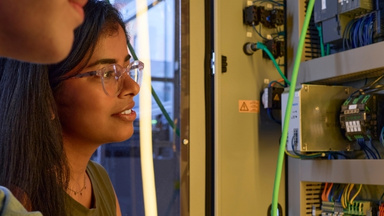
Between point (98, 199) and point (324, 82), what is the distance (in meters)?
1.07

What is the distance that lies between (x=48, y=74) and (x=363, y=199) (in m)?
1.34

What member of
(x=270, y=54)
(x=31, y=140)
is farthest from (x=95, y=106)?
(x=270, y=54)

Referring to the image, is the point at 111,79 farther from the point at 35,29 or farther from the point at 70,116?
the point at 35,29

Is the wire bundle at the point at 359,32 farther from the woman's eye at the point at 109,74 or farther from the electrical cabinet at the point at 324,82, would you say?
the woman's eye at the point at 109,74

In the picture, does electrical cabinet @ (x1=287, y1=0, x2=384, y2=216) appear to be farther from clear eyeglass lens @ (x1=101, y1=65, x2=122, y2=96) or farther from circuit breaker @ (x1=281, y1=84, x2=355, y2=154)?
clear eyeglass lens @ (x1=101, y1=65, x2=122, y2=96)

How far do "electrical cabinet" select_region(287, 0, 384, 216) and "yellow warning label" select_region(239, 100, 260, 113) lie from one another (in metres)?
0.20

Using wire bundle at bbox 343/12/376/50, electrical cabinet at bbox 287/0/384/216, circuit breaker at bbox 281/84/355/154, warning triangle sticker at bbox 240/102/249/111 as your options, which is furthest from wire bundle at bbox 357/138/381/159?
warning triangle sticker at bbox 240/102/249/111

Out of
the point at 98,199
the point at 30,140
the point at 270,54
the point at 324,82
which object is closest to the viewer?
the point at 30,140

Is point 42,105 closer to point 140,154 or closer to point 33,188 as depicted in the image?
point 33,188

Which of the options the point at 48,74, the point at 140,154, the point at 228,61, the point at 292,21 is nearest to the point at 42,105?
the point at 48,74

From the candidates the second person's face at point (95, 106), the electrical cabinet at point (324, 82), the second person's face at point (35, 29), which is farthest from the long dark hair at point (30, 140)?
the electrical cabinet at point (324, 82)

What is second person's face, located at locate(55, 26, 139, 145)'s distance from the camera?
1581 millimetres

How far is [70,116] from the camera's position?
5.21 feet

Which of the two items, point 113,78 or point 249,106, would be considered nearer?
point 113,78
